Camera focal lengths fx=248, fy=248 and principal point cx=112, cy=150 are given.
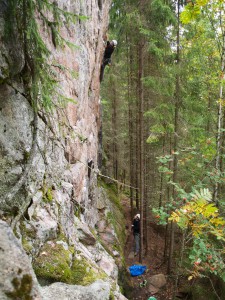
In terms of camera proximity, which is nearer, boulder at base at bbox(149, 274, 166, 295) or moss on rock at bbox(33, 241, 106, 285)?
moss on rock at bbox(33, 241, 106, 285)

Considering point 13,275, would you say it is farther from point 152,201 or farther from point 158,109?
point 152,201

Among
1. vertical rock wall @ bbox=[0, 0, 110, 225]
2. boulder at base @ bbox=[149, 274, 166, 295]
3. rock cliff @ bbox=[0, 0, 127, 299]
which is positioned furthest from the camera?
boulder at base @ bbox=[149, 274, 166, 295]

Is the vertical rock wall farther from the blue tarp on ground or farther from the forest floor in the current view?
the forest floor

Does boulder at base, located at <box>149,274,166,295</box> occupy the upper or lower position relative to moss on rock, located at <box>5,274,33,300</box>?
lower

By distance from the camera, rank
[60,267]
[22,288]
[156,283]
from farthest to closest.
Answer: [156,283] < [60,267] < [22,288]

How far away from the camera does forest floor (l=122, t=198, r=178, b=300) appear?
37.2 feet

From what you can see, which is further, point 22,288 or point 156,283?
point 156,283

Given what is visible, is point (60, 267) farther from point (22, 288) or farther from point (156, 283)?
point (156, 283)

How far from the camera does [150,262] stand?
14.0 metres

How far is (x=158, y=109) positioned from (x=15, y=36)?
8909 millimetres

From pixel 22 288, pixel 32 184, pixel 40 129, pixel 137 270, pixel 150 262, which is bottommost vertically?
pixel 150 262

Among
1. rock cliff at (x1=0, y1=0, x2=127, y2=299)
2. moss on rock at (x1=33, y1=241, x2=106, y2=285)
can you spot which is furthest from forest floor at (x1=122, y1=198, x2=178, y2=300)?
rock cliff at (x1=0, y1=0, x2=127, y2=299)

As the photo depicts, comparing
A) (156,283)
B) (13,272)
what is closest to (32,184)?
(13,272)

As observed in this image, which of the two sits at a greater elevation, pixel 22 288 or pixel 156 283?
pixel 22 288
